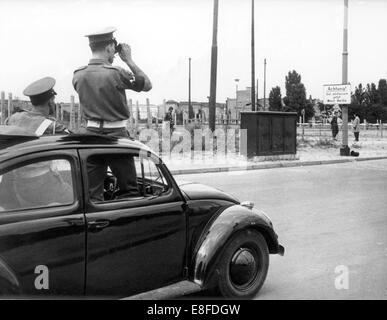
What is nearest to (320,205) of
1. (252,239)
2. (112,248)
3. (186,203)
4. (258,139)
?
(252,239)

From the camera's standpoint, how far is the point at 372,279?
4.93 meters

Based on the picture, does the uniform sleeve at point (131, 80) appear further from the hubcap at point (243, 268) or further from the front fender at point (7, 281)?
the front fender at point (7, 281)

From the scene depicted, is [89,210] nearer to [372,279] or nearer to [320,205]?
[372,279]

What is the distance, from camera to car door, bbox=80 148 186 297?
334 centimetres

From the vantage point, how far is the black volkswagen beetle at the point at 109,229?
305 cm

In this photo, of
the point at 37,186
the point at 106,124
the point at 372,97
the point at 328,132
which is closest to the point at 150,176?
the point at 106,124

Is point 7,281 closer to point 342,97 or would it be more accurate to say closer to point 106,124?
point 106,124

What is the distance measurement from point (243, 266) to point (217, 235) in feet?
1.49

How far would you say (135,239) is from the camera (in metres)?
3.54

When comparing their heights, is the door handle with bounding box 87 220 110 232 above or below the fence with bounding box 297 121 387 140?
above

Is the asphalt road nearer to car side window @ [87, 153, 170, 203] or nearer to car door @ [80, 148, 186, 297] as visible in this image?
car door @ [80, 148, 186, 297]

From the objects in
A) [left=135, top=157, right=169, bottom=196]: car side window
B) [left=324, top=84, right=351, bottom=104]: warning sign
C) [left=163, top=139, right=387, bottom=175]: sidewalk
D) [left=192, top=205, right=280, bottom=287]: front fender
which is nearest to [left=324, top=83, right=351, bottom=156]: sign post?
[left=324, top=84, right=351, bottom=104]: warning sign

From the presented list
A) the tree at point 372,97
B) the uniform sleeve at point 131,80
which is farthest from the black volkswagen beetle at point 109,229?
the tree at point 372,97
